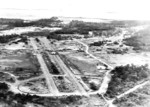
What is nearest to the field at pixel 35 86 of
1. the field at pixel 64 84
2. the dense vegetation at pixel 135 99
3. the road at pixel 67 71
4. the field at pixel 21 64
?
the field at pixel 64 84

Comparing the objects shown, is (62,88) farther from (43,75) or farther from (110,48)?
(110,48)

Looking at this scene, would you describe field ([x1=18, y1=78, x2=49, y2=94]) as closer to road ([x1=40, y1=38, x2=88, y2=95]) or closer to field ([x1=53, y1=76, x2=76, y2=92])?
field ([x1=53, y1=76, x2=76, y2=92])

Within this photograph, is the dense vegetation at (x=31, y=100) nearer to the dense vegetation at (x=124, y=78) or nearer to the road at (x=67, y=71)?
the road at (x=67, y=71)

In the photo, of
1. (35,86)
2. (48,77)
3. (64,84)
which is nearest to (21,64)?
(48,77)

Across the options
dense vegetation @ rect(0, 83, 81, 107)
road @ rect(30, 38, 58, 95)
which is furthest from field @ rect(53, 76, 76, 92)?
dense vegetation @ rect(0, 83, 81, 107)

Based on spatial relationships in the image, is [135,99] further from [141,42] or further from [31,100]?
[141,42]

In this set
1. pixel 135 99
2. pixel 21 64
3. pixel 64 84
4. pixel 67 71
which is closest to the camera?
pixel 135 99
